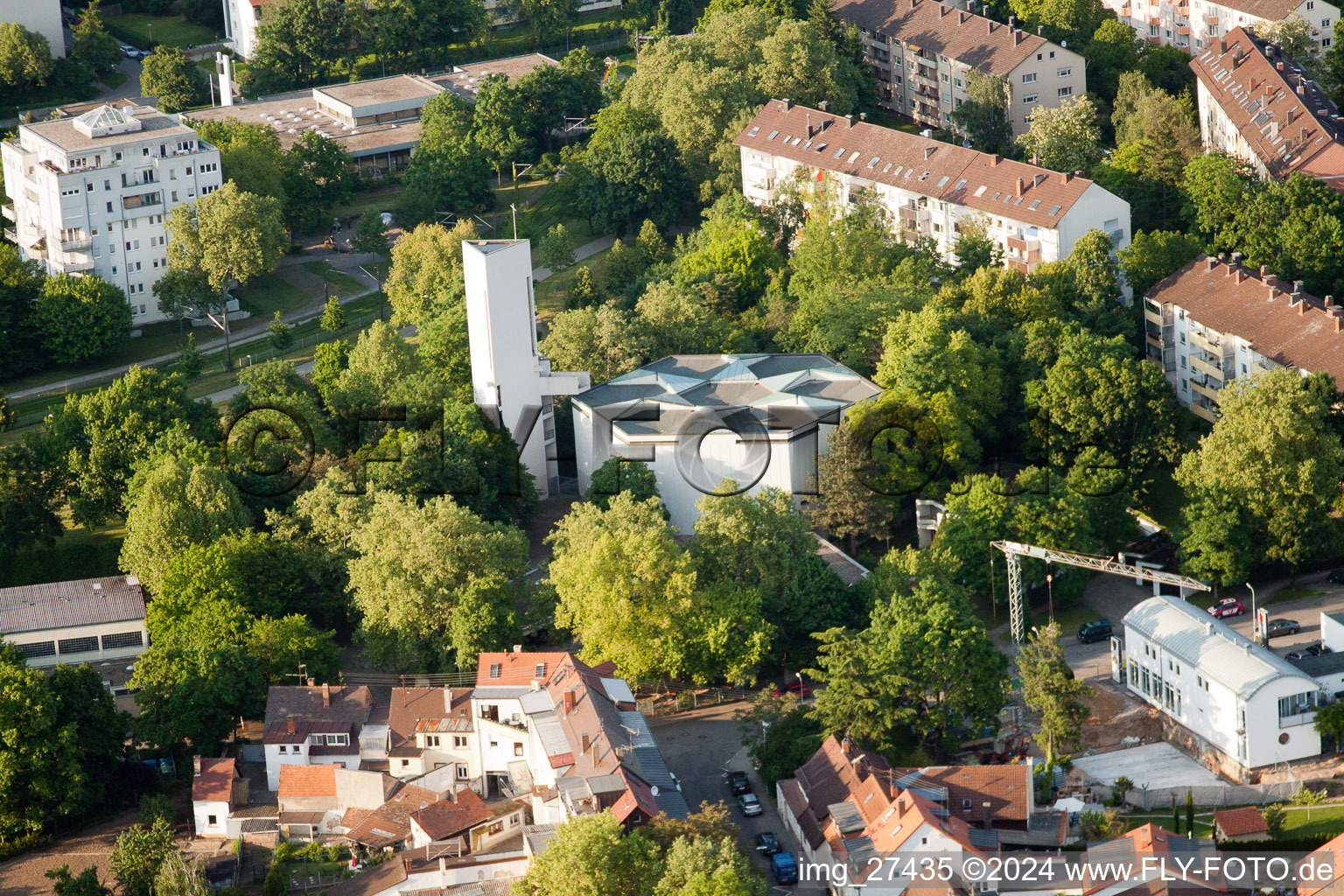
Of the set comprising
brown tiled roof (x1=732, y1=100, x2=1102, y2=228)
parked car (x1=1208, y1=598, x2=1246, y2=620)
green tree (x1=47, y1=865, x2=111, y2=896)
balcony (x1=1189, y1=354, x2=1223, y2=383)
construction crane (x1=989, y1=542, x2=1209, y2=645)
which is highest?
brown tiled roof (x1=732, y1=100, x2=1102, y2=228)

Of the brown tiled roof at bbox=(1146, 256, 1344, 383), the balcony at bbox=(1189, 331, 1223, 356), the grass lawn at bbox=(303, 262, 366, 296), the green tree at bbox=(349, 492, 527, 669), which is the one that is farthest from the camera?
the grass lawn at bbox=(303, 262, 366, 296)

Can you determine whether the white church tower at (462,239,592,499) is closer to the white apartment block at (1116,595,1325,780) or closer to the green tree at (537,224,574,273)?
the green tree at (537,224,574,273)

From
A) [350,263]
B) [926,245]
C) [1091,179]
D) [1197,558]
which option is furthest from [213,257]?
[1197,558]

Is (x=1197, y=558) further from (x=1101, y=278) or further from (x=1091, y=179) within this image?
(x=1091, y=179)

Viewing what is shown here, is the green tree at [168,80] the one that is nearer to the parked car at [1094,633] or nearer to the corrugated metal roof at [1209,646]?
the parked car at [1094,633]

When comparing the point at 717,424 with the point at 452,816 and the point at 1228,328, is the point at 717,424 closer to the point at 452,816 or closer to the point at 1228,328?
the point at 1228,328

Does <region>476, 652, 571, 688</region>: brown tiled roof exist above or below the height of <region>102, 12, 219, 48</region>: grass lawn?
below

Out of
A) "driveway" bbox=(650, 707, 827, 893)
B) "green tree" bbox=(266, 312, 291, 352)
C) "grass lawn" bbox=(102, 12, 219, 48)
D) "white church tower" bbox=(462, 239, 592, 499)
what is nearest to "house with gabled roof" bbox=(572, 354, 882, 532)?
"white church tower" bbox=(462, 239, 592, 499)

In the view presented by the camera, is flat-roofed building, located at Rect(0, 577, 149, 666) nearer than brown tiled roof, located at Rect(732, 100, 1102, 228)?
Yes
